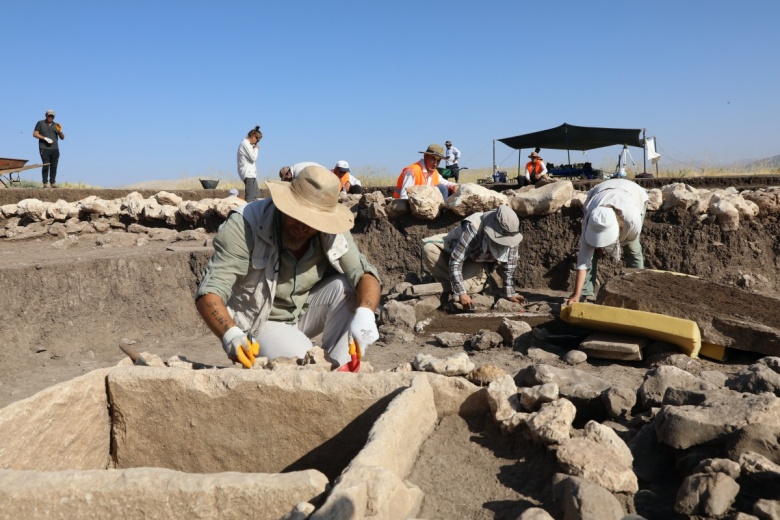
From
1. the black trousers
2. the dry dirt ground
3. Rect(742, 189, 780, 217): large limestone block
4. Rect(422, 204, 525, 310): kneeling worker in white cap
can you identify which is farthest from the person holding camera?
Rect(742, 189, 780, 217): large limestone block

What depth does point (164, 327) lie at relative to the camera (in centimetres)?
709

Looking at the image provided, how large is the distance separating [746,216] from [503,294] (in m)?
2.86

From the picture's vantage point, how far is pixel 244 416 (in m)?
2.76

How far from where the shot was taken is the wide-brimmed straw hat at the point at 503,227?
21.1ft

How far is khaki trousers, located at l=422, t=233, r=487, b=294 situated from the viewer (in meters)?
7.18

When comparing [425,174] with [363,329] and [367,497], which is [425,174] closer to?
[363,329]

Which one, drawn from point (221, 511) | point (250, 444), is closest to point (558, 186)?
point (250, 444)

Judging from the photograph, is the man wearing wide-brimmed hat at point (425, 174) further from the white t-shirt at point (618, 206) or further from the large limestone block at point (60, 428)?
the large limestone block at point (60, 428)

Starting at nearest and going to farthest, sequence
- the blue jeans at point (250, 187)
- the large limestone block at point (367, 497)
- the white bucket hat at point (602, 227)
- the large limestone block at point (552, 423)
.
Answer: the large limestone block at point (367, 497), the large limestone block at point (552, 423), the white bucket hat at point (602, 227), the blue jeans at point (250, 187)

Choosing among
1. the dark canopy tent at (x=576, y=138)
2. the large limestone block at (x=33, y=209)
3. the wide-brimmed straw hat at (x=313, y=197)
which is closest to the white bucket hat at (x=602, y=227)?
the wide-brimmed straw hat at (x=313, y=197)

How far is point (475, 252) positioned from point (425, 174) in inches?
93.9

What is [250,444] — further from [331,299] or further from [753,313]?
[753,313]

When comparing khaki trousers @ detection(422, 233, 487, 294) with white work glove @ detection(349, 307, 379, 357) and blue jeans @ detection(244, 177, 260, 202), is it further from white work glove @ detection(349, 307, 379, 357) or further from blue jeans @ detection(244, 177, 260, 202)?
blue jeans @ detection(244, 177, 260, 202)

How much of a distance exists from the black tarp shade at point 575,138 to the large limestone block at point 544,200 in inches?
336
